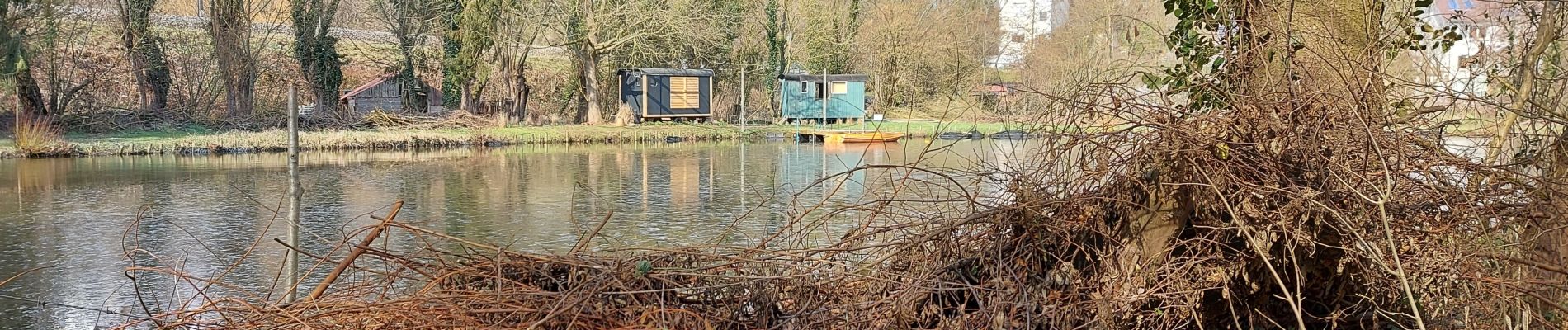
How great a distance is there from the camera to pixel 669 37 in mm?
32969

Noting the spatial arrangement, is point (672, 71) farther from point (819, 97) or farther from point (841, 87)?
point (841, 87)

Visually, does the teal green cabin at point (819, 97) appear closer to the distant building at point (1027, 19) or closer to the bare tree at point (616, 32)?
the bare tree at point (616, 32)

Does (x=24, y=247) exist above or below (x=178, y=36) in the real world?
below

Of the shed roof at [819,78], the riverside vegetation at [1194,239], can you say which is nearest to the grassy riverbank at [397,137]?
the shed roof at [819,78]

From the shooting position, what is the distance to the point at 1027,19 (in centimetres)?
4566

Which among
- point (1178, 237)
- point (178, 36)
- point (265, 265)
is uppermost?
point (178, 36)

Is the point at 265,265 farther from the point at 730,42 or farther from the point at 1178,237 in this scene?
the point at 730,42

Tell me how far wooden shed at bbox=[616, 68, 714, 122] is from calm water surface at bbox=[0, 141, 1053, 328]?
315 inches

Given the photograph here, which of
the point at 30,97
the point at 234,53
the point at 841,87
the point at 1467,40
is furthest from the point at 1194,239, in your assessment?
the point at 841,87

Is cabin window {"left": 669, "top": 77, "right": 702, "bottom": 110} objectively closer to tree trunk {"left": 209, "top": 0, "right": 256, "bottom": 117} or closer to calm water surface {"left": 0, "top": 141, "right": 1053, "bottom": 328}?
calm water surface {"left": 0, "top": 141, "right": 1053, "bottom": 328}

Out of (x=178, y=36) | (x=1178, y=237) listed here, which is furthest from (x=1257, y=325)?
(x=178, y=36)

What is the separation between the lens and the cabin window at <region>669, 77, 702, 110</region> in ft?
111

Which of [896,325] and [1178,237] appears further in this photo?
[896,325]

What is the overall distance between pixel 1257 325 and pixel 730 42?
106 feet
